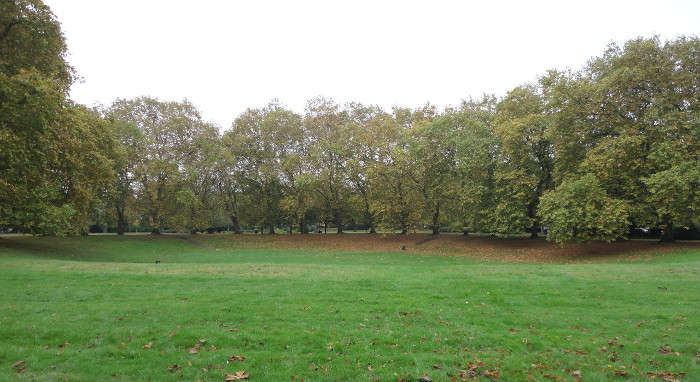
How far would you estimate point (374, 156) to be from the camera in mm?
41906

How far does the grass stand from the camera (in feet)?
19.1

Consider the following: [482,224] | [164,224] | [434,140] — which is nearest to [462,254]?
[482,224]

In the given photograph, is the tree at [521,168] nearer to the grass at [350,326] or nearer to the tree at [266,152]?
the grass at [350,326]

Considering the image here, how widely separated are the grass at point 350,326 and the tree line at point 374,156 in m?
6.10

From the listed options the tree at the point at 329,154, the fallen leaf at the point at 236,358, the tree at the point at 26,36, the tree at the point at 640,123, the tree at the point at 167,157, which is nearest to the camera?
the fallen leaf at the point at 236,358

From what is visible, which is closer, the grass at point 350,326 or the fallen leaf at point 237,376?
the fallen leaf at point 237,376

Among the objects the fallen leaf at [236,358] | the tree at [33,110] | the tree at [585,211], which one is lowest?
the fallen leaf at [236,358]

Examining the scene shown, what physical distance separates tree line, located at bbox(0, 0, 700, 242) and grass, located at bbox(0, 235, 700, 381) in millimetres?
6097

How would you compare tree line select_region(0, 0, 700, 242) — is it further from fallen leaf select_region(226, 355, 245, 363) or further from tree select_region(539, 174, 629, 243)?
fallen leaf select_region(226, 355, 245, 363)

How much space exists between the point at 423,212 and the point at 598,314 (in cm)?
3258

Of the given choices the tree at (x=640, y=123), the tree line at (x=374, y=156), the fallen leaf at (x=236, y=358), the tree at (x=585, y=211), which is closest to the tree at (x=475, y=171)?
the tree line at (x=374, y=156)

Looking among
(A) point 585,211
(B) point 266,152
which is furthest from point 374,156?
(A) point 585,211

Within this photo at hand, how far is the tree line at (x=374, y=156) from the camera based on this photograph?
47.4 ft

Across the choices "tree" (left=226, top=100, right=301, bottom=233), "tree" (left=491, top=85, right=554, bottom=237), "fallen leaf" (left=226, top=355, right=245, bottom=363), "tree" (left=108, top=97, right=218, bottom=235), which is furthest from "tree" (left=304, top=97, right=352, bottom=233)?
"fallen leaf" (left=226, top=355, right=245, bottom=363)
